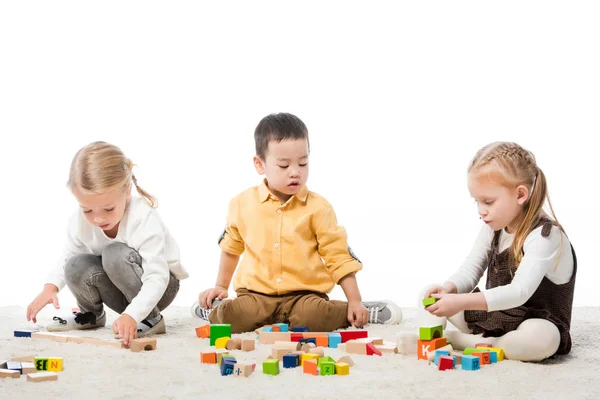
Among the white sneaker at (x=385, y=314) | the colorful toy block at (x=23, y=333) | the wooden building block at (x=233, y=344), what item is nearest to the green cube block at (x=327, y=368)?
the wooden building block at (x=233, y=344)

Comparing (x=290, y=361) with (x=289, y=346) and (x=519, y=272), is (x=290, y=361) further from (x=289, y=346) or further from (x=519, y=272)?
(x=519, y=272)

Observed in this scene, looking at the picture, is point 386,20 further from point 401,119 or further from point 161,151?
point 161,151

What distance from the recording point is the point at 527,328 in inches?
69.2

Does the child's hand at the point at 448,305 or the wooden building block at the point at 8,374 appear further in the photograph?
the child's hand at the point at 448,305

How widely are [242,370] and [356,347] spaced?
0.38 m

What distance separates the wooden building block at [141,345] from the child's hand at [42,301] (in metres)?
0.34

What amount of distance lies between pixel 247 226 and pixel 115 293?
45 centimetres

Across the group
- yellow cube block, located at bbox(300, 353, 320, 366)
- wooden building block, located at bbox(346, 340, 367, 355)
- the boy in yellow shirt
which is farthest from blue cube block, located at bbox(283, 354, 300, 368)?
the boy in yellow shirt

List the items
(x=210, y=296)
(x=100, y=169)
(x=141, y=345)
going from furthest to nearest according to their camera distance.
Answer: (x=210, y=296)
(x=100, y=169)
(x=141, y=345)

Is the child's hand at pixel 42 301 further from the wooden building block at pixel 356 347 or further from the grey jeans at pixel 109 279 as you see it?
the wooden building block at pixel 356 347

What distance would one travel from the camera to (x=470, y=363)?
1626 millimetres

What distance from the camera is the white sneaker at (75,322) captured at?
7.50ft

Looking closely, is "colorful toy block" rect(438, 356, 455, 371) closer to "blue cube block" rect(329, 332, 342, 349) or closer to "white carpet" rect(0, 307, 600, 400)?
"white carpet" rect(0, 307, 600, 400)

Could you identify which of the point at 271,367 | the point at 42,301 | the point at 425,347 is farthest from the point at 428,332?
the point at 42,301
